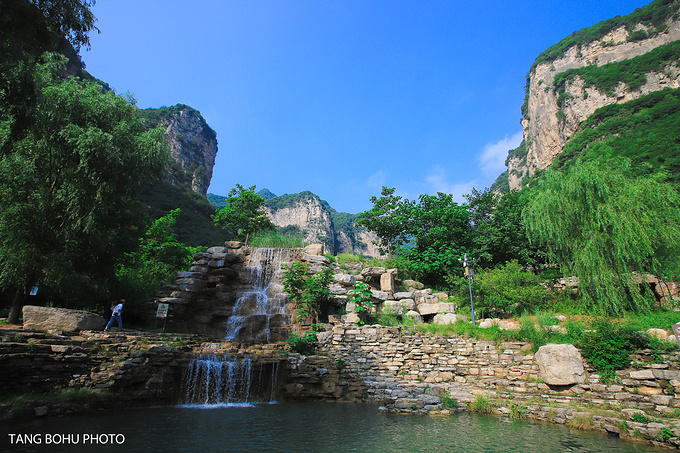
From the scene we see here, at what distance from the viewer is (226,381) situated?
914cm

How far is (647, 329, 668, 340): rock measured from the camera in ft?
24.6

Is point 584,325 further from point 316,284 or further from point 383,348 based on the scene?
point 316,284

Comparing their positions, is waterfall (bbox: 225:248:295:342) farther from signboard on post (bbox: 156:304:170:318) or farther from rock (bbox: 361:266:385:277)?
rock (bbox: 361:266:385:277)

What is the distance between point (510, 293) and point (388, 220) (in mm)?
9910

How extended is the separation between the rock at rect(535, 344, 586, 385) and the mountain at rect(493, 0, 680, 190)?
82.3 feet

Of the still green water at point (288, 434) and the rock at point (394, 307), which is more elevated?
the rock at point (394, 307)

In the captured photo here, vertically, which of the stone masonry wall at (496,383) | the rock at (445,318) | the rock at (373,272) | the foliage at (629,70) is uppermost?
the foliage at (629,70)

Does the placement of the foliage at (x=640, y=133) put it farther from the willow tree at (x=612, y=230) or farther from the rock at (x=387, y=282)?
the rock at (x=387, y=282)

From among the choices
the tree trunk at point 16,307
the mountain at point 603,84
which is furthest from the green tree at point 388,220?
the mountain at point 603,84

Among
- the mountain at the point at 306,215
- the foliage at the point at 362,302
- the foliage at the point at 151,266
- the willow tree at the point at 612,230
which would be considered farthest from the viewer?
Answer: the mountain at the point at 306,215

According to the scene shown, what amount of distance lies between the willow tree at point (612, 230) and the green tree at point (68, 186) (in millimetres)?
15695

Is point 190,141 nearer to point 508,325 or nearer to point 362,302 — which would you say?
point 362,302

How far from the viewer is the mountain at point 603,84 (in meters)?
37.6

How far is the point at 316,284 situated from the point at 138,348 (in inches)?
256
